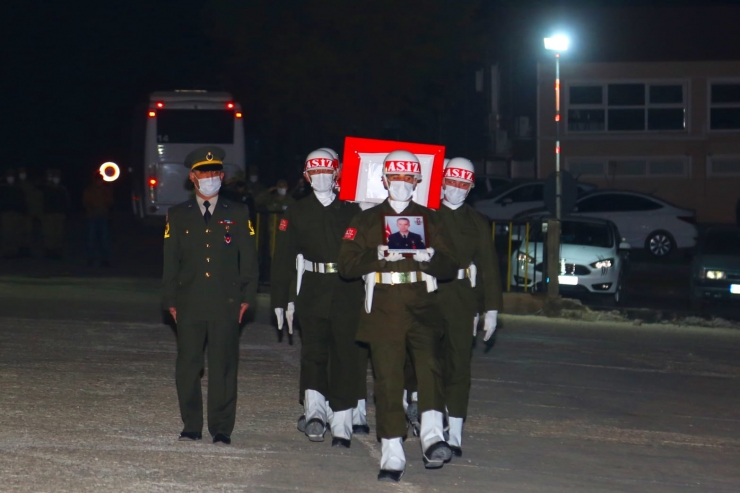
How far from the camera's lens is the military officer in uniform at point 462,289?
7.40m

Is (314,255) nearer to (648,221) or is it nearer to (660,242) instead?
(648,221)

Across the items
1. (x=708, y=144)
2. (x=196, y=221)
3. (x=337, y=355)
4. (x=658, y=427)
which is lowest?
(x=658, y=427)

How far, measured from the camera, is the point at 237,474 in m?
6.77

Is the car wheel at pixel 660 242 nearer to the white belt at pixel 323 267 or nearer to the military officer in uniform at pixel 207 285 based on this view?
the white belt at pixel 323 267

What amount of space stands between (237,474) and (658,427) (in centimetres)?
357

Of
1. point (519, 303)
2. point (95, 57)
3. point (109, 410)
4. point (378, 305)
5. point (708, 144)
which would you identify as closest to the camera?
point (378, 305)

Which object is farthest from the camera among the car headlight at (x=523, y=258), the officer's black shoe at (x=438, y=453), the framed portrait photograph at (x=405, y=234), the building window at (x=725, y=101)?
the building window at (x=725, y=101)

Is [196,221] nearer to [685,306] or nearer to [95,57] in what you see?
[685,306]

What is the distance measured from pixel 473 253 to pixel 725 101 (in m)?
31.4

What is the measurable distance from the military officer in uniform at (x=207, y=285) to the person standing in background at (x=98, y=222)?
13.4 metres

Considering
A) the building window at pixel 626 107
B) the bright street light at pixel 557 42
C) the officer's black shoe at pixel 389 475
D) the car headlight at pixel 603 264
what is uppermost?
the building window at pixel 626 107

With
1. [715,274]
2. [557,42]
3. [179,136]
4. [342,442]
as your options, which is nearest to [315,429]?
[342,442]

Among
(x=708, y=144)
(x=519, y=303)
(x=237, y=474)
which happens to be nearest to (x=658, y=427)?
(x=237, y=474)

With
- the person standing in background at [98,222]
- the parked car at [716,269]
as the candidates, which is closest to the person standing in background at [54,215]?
the person standing in background at [98,222]
